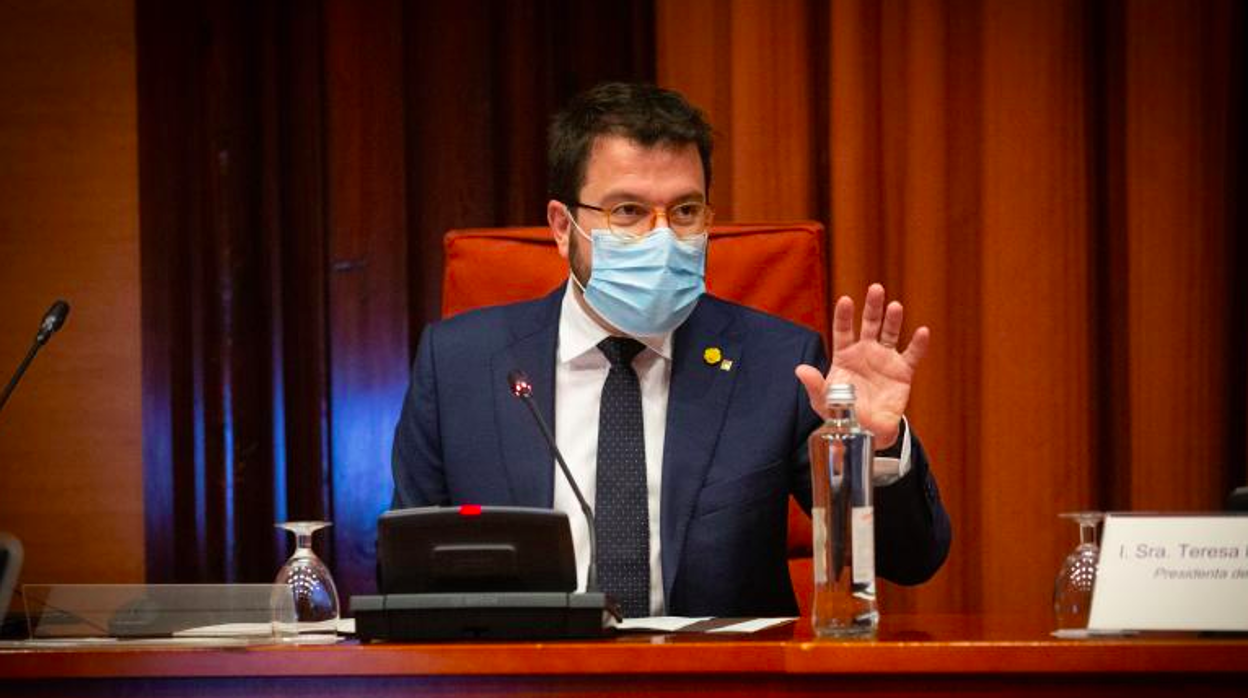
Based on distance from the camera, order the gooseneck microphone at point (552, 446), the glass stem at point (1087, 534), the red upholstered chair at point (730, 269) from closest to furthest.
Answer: the glass stem at point (1087, 534), the gooseneck microphone at point (552, 446), the red upholstered chair at point (730, 269)

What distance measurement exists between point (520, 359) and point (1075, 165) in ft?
4.17

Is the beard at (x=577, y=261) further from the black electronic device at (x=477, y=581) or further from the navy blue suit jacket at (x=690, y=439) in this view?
the black electronic device at (x=477, y=581)

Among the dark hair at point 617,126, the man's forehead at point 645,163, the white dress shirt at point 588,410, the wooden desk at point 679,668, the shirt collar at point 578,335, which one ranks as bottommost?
the wooden desk at point 679,668

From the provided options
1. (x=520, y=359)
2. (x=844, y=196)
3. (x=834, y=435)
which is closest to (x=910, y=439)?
(x=834, y=435)

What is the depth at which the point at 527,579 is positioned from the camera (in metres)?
1.66

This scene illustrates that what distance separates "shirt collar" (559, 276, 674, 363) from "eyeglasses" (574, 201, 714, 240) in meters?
0.13

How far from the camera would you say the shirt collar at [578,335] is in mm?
2471

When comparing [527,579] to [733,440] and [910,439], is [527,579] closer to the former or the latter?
[910,439]

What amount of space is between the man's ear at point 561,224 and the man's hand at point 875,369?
720 millimetres

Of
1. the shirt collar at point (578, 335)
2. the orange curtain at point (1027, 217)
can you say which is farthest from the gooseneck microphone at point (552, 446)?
the orange curtain at point (1027, 217)

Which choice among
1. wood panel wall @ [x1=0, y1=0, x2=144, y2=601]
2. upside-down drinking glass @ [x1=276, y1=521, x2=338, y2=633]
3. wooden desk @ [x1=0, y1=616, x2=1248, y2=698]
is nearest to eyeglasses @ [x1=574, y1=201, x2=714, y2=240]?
upside-down drinking glass @ [x1=276, y1=521, x2=338, y2=633]

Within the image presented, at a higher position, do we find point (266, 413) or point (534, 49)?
point (534, 49)

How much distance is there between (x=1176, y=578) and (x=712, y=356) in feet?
3.57

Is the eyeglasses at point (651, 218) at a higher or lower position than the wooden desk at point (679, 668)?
higher
